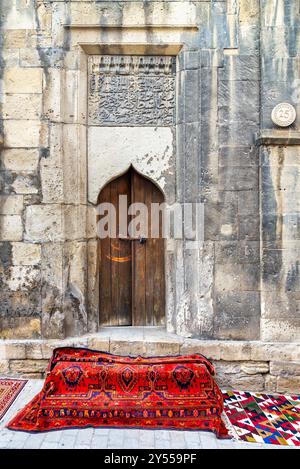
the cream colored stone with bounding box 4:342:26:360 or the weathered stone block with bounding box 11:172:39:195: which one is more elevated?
the weathered stone block with bounding box 11:172:39:195

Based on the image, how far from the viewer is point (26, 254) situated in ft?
12.4

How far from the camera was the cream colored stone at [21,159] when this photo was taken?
376 centimetres

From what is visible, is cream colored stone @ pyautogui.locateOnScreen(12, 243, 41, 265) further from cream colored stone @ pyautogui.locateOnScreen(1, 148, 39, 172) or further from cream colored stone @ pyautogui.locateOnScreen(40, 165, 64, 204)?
cream colored stone @ pyautogui.locateOnScreen(1, 148, 39, 172)

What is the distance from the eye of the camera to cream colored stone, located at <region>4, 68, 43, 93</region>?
12.3 feet

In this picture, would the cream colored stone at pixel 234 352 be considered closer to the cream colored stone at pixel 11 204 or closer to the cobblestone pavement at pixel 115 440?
the cobblestone pavement at pixel 115 440

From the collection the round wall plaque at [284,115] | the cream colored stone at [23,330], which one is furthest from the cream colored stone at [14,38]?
the cream colored stone at [23,330]

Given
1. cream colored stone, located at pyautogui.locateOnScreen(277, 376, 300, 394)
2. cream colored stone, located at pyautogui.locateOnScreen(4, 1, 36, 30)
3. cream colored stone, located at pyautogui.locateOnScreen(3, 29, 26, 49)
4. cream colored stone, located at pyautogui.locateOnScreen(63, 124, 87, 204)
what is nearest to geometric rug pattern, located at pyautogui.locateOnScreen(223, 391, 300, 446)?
cream colored stone, located at pyautogui.locateOnScreen(277, 376, 300, 394)

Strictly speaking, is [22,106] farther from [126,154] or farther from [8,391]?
[8,391]

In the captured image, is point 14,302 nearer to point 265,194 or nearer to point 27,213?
point 27,213

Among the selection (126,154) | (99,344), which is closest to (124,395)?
(99,344)

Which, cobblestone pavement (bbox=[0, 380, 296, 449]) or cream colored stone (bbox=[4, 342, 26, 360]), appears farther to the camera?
cream colored stone (bbox=[4, 342, 26, 360])

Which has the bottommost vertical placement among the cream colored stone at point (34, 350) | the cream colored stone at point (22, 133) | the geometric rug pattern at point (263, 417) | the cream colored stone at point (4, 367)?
the geometric rug pattern at point (263, 417)

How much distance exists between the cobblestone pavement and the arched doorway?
139 cm

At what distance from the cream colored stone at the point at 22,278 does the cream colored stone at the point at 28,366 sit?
31.8 inches
